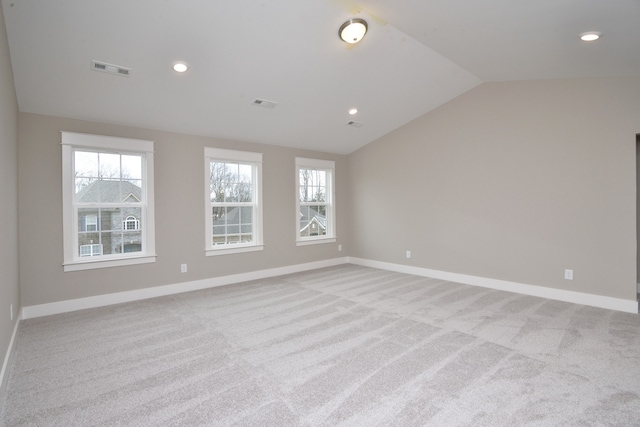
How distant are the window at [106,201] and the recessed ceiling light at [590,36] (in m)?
4.81

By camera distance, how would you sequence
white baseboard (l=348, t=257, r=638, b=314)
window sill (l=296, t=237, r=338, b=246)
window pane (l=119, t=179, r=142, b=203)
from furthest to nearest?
window sill (l=296, t=237, r=338, b=246), window pane (l=119, t=179, r=142, b=203), white baseboard (l=348, t=257, r=638, b=314)

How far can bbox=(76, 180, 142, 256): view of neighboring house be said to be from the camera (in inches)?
159

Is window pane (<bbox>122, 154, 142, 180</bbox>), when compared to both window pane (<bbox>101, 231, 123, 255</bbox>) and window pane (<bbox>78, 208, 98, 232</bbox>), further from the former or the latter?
window pane (<bbox>101, 231, 123, 255</bbox>)

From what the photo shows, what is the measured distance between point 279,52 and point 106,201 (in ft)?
9.25

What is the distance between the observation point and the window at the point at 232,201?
5000 millimetres

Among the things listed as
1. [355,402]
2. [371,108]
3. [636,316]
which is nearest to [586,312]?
[636,316]

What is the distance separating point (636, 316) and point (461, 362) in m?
2.53

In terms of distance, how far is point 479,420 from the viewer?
1.86 metres

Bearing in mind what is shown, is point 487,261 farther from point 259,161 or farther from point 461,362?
point 259,161

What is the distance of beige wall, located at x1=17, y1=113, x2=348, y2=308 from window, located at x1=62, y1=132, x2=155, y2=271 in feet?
0.30

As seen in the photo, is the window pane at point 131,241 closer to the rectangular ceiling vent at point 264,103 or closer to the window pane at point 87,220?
the window pane at point 87,220

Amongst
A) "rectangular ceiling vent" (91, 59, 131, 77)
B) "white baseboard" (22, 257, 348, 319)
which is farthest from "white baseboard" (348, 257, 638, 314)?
"rectangular ceiling vent" (91, 59, 131, 77)

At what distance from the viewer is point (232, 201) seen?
17.4 feet

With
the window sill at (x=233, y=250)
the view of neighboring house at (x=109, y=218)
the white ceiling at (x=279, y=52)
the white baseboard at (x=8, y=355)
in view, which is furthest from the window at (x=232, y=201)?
the white baseboard at (x=8, y=355)
